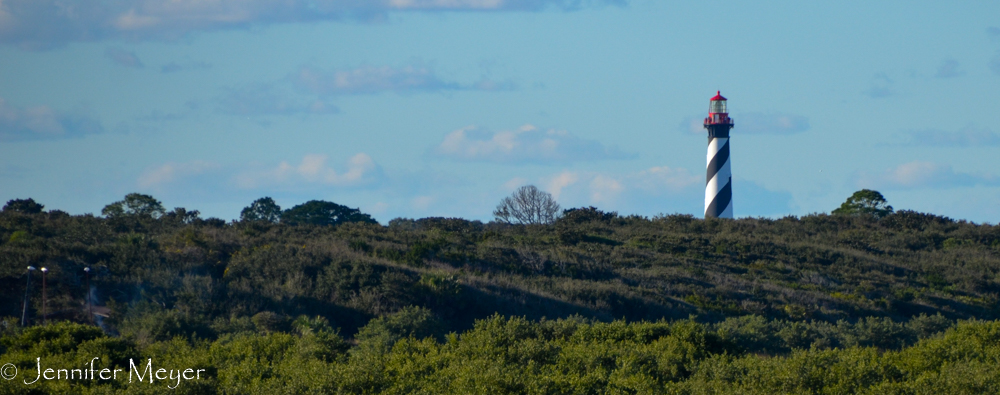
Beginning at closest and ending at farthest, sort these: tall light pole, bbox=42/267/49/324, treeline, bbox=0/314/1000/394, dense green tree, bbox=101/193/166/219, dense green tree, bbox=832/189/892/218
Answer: treeline, bbox=0/314/1000/394
tall light pole, bbox=42/267/49/324
dense green tree, bbox=101/193/166/219
dense green tree, bbox=832/189/892/218

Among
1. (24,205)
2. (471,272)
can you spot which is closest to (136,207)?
(24,205)

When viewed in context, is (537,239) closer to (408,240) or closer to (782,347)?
(408,240)

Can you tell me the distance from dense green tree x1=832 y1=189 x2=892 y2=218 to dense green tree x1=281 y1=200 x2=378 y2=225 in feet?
78.5

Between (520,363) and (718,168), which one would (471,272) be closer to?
(520,363)

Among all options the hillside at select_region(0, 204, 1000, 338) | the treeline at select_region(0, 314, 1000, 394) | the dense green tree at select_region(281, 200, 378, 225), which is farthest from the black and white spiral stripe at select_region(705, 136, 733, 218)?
the treeline at select_region(0, 314, 1000, 394)

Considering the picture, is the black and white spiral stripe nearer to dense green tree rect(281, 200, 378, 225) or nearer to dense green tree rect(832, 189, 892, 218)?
dense green tree rect(832, 189, 892, 218)

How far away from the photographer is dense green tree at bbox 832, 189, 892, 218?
146 feet

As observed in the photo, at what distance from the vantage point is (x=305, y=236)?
2725 cm

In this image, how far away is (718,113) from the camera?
147 feet

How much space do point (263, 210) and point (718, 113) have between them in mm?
22739

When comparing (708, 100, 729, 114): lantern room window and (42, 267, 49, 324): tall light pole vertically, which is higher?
(708, 100, 729, 114): lantern room window

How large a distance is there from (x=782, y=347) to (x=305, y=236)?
15024 mm

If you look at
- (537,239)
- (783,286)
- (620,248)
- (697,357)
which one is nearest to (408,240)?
(537,239)

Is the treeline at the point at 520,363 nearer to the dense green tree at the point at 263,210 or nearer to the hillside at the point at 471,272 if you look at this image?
the hillside at the point at 471,272
